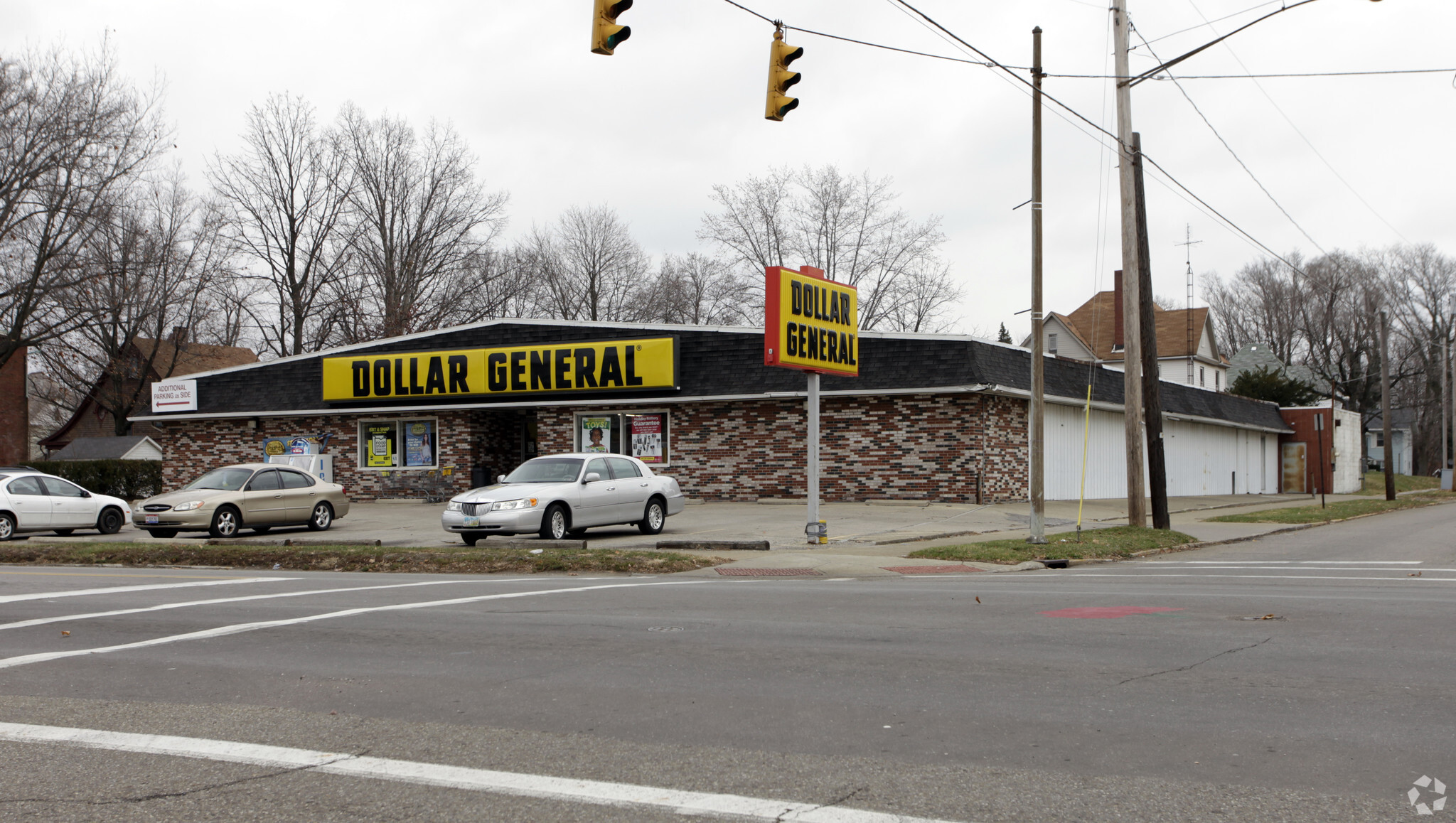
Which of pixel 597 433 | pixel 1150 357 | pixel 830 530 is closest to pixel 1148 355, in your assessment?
pixel 1150 357

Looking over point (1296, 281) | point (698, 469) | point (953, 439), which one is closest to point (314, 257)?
point (698, 469)

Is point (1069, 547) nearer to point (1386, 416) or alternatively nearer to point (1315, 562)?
point (1315, 562)

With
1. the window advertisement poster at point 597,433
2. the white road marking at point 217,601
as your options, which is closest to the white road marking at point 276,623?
the white road marking at point 217,601

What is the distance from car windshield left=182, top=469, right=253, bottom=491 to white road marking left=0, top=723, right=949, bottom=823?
53.9 feet

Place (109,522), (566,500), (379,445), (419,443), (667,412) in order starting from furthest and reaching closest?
(379,445) < (419,443) < (667,412) < (109,522) < (566,500)

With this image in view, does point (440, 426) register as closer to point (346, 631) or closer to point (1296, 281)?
point (346, 631)

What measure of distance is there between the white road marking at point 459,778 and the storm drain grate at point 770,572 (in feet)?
30.0

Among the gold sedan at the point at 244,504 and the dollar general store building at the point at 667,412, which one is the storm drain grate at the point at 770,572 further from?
the dollar general store building at the point at 667,412

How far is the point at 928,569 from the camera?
1491cm

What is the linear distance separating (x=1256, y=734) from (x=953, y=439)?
21.3 m

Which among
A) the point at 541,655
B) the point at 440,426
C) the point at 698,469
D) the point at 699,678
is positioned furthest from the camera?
the point at 440,426

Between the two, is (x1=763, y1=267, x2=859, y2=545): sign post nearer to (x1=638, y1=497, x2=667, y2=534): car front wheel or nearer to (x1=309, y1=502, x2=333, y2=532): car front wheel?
(x1=638, y1=497, x2=667, y2=534): car front wheel

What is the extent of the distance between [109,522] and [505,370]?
10.9m

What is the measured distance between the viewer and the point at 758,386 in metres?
28.0
